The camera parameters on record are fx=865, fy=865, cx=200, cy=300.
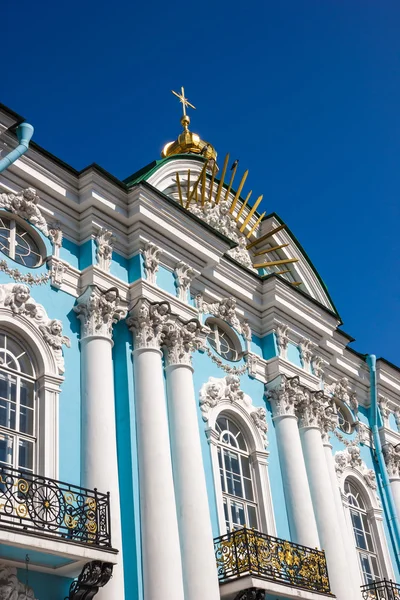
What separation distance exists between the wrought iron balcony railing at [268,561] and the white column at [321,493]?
2.44 feet

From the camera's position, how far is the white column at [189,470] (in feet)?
34.0

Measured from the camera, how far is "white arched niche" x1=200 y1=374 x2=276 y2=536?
12.4 m

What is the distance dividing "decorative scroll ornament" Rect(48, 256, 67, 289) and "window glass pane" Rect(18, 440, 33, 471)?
2304 mm

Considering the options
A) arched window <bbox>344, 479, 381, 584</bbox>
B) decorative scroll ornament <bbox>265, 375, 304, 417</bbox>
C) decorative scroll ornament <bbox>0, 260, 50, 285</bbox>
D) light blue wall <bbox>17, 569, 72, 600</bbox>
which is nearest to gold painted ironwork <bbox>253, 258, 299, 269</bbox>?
decorative scroll ornament <bbox>265, 375, 304, 417</bbox>

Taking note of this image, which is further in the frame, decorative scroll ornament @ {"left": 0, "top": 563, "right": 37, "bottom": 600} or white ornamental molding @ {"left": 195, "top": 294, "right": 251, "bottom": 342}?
white ornamental molding @ {"left": 195, "top": 294, "right": 251, "bottom": 342}

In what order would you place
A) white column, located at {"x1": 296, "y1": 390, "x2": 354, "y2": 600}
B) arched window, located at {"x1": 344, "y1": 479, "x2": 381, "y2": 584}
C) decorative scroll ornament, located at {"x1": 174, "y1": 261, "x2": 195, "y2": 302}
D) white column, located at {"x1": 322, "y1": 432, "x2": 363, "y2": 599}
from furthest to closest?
1. arched window, located at {"x1": 344, "y1": 479, "x2": 381, "y2": 584}
2. white column, located at {"x1": 322, "y1": 432, "x2": 363, "y2": 599}
3. decorative scroll ornament, located at {"x1": 174, "y1": 261, "x2": 195, "y2": 302}
4. white column, located at {"x1": 296, "y1": 390, "x2": 354, "y2": 600}

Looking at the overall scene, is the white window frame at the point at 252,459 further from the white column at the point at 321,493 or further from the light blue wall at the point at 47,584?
the light blue wall at the point at 47,584

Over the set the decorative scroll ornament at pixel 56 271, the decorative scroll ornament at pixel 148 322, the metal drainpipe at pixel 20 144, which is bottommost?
the decorative scroll ornament at pixel 148 322

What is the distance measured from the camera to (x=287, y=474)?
13289mm

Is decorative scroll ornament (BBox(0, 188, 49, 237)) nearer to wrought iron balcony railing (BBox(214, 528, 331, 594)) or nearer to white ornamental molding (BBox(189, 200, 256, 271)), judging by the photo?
white ornamental molding (BBox(189, 200, 256, 271))

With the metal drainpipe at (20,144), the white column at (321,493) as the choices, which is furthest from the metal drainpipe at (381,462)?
the metal drainpipe at (20,144)

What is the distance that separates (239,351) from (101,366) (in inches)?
140

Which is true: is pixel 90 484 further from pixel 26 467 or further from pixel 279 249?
pixel 279 249

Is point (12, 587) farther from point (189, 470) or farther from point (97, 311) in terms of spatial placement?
point (97, 311)
